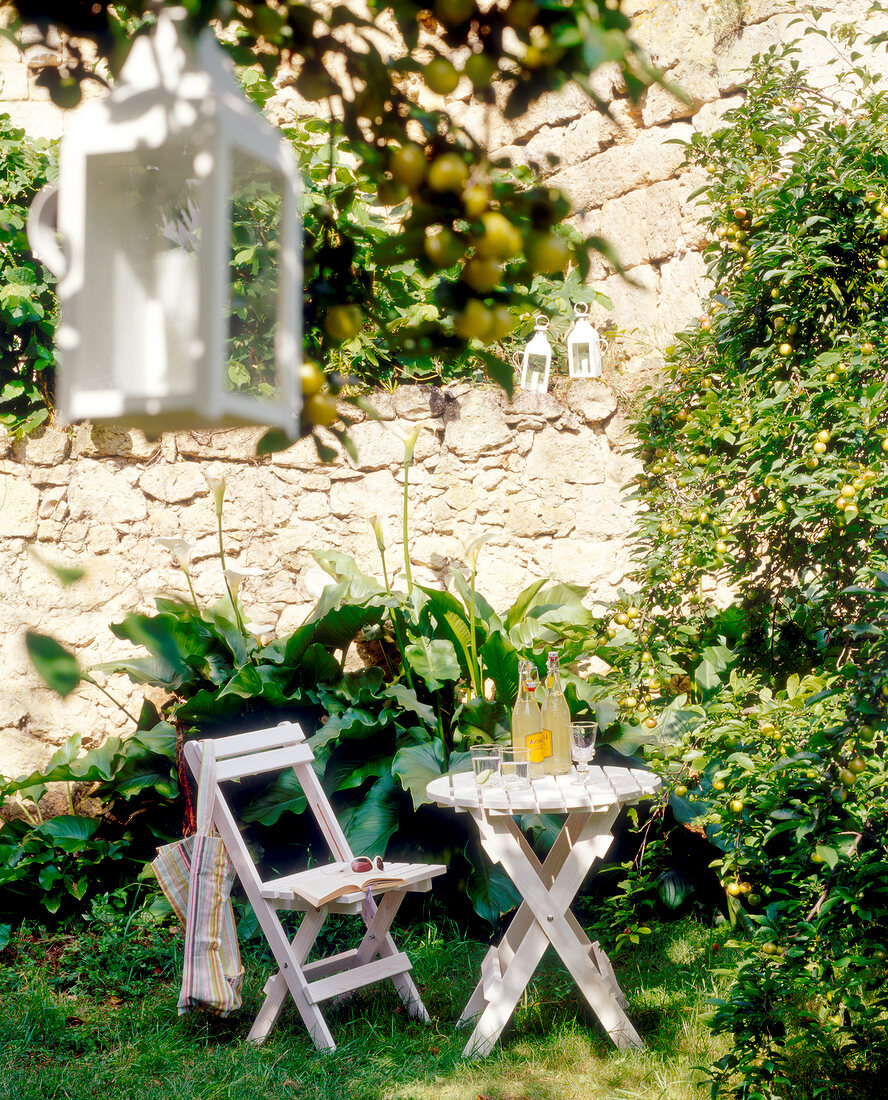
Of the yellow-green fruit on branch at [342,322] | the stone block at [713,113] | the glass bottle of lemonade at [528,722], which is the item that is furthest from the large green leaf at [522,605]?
the yellow-green fruit on branch at [342,322]

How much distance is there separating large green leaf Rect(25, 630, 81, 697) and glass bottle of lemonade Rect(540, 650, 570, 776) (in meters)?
2.35

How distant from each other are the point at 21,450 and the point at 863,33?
147 inches

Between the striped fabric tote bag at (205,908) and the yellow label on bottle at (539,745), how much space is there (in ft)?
3.10

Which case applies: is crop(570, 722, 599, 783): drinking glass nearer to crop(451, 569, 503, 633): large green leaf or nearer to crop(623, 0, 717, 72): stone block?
crop(451, 569, 503, 633): large green leaf

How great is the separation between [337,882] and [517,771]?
614 millimetres

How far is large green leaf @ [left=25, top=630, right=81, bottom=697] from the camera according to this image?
606 mm

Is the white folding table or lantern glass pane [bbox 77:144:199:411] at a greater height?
lantern glass pane [bbox 77:144:199:411]

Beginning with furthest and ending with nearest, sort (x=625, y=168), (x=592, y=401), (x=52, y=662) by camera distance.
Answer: (x=625, y=168) → (x=592, y=401) → (x=52, y=662)

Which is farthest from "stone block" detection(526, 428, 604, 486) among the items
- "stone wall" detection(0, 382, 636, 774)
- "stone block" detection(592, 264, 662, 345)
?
"stone block" detection(592, 264, 662, 345)

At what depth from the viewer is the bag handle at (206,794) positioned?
283 cm

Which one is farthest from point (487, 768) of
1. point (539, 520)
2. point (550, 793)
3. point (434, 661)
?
point (539, 520)

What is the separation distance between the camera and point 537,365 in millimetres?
4383

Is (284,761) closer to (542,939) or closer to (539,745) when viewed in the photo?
(539,745)

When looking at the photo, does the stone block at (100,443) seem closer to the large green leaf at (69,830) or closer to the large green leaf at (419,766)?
the large green leaf at (69,830)
